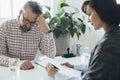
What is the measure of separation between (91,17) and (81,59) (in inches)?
33.6

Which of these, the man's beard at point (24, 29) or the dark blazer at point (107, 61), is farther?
the man's beard at point (24, 29)

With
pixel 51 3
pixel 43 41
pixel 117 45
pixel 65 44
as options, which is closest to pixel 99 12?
pixel 117 45

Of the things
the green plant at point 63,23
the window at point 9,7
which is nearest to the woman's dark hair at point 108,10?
the green plant at point 63,23

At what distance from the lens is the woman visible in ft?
4.24

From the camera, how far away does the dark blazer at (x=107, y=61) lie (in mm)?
1286

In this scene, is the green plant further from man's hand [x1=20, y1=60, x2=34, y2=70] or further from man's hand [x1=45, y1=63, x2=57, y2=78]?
man's hand [x1=45, y1=63, x2=57, y2=78]

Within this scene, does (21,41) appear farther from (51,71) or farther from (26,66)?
(51,71)

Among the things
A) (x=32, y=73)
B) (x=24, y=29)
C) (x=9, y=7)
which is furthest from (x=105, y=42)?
(x=9, y=7)

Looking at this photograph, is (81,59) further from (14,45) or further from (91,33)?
(91,33)

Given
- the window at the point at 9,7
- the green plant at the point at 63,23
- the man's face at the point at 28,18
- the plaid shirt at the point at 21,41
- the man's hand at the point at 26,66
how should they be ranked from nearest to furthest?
the man's hand at the point at 26,66
the man's face at the point at 28,18
the plaid shirt at the point at 21,41
the green plant at the point at 63,23
the window at the point at 9,7

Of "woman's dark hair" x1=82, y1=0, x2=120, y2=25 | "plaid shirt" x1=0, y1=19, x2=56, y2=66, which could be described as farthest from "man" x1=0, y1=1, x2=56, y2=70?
"woman's dark hair" x1=82, y1=0, x2=120, y2=25

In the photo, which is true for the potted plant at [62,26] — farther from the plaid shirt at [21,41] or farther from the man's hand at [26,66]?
the man's hand at [26,66]

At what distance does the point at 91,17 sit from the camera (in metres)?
1.48

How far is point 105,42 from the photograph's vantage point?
4.40ft
